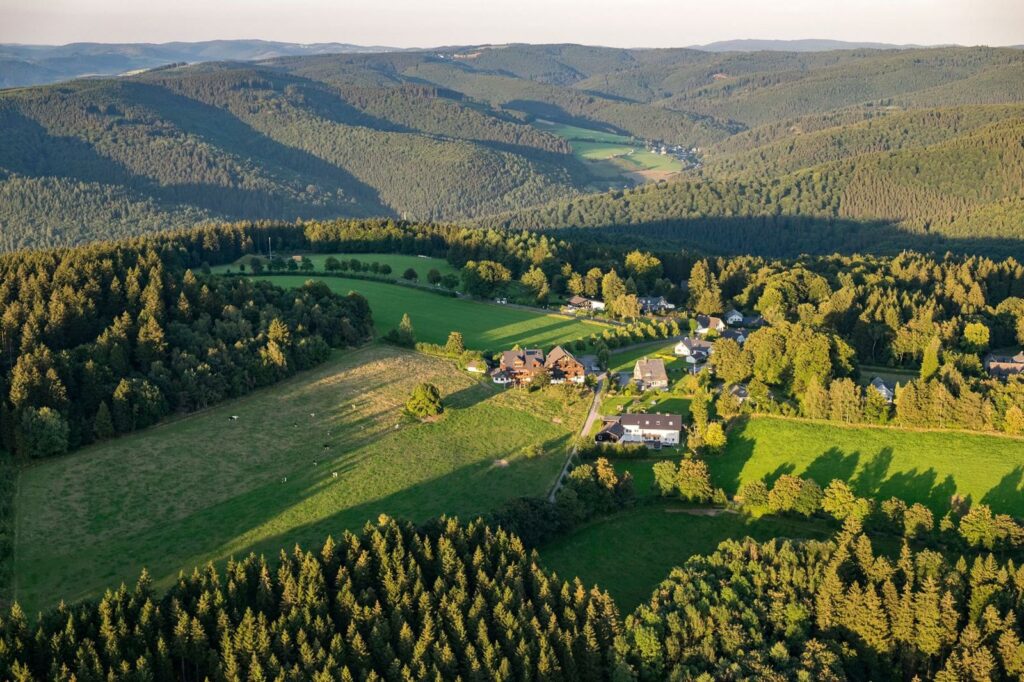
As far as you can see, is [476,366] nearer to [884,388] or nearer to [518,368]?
[518,368]

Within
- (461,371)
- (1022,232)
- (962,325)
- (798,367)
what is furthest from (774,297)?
(1022,232)

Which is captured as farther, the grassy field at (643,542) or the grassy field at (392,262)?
the grassy field at (392,262)

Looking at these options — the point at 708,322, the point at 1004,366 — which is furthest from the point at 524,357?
the point at 1004,366

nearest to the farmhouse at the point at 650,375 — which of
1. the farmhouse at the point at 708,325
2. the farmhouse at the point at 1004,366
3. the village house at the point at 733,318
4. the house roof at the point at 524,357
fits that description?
the house roof at the point at 524,357

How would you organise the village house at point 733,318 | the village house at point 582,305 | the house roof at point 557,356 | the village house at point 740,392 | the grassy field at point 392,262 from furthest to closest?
the grassy field at point 392,262 → the village house at point 582,305 → the village house at point 733,318 → the house roof at point 557,356 → the village house at point 740,392

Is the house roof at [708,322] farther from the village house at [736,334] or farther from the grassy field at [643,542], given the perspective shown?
the grassy field at [643,542]

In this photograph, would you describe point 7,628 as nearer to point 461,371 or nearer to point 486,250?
point 461,371
